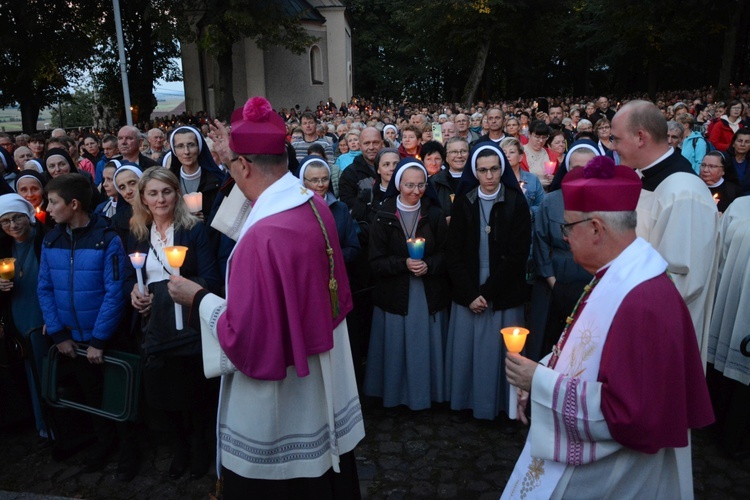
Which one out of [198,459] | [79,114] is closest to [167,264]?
[198,459]

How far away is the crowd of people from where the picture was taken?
7.23 feet

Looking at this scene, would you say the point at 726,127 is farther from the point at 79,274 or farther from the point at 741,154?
the point at 79,274

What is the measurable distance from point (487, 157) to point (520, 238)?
71 centimetres

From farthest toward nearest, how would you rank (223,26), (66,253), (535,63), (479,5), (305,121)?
(535,63)
(479,5)
(223,26)
(305,121)
(66,253)

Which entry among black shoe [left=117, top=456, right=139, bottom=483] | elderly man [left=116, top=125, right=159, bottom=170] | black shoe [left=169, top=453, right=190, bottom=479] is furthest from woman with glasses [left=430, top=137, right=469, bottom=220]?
black shoe [left=117, top=456, right=139, bottom=483]

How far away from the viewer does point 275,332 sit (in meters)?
2.65

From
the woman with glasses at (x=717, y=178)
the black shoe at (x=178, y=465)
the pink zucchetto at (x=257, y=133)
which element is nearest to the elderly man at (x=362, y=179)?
the black shoe at (x=178, y=465)

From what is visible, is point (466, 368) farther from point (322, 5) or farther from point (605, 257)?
point (322, 5)

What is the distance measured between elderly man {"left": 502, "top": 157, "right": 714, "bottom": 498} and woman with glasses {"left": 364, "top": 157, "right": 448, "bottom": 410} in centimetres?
270

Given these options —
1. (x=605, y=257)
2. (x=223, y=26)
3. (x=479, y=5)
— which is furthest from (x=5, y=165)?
(x=479, y=5)

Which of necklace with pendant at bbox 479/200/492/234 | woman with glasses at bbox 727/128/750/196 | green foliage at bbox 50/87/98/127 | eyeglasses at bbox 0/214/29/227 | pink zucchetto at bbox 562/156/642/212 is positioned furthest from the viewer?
green foliage at bbox 50/87/98/127

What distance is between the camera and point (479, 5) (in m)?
36.2

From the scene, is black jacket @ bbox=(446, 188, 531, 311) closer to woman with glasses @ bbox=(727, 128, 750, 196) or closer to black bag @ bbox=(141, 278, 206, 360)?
black bag @ bbox=(141, 278, 206, 360)

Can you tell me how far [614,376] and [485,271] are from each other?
2892 mm
